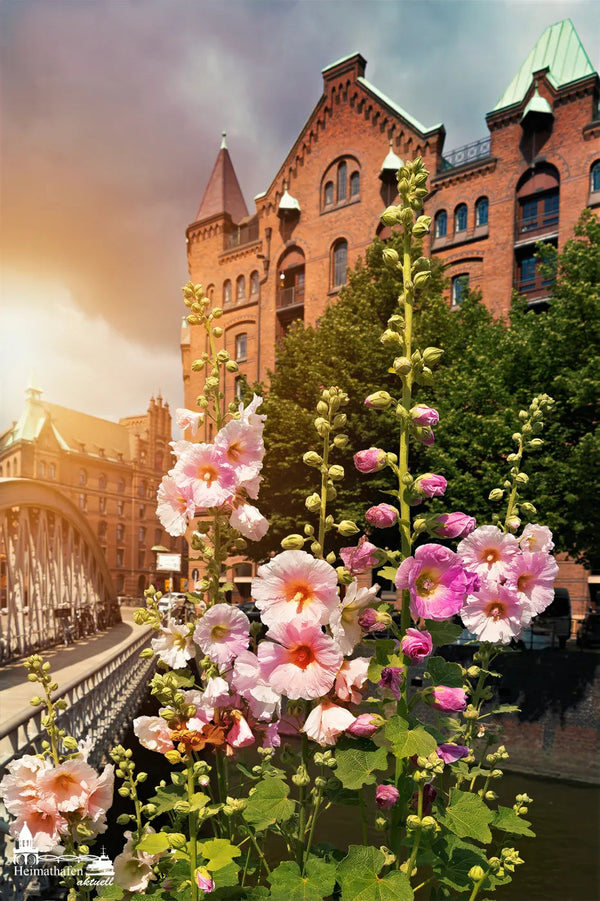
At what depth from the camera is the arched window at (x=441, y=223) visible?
1073 inches

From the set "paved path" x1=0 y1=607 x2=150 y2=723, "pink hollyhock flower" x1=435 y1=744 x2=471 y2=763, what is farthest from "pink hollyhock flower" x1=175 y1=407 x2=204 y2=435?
"paved path" x1=0 y1=607 x2=150 y2=723

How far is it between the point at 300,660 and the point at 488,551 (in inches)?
23.9

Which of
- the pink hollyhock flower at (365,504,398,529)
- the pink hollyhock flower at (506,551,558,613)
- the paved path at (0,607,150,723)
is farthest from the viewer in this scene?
the paved path at (0,607,150,723)

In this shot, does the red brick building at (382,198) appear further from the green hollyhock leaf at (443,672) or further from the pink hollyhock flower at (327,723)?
the pink hollyhock flower at (327,723)

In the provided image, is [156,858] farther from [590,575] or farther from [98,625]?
[98,625]

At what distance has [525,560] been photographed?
5.89 feet

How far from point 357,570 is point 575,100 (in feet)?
92.3

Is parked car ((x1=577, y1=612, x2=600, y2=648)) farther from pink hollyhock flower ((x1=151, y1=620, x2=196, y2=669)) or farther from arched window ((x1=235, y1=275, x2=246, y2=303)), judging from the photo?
arched window ((x1=235, y1=275, x2=246, y2=303))

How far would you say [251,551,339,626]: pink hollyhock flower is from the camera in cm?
147

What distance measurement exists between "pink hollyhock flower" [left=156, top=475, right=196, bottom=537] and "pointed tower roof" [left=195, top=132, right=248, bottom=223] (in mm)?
37917

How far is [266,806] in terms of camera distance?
1636mm

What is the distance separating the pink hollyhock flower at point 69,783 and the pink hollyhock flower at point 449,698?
86 cm

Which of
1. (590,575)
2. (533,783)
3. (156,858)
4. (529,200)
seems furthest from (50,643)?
(529,200)

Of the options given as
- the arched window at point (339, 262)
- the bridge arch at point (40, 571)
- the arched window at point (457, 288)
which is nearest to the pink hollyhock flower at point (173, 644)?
the bridge arch at point (40, 571)
